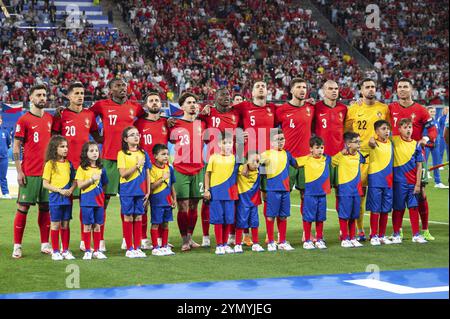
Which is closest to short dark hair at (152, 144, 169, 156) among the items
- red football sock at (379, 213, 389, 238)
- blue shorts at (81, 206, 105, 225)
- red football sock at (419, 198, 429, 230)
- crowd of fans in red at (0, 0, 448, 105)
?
blue shorts at (81, 206, 105, 225)

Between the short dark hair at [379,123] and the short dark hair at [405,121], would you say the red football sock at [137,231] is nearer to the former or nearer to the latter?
the short dark hair at [379,123]

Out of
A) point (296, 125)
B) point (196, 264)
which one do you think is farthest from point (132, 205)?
point (296, 125)

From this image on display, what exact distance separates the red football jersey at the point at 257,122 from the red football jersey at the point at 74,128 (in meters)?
1.84

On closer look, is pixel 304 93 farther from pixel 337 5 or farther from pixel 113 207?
pixel 337 5

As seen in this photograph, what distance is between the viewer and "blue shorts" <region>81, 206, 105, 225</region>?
9.08 metres

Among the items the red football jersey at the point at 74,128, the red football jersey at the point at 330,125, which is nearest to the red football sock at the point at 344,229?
the red football jersey at the point at 330,125

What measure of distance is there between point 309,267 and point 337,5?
29677mm

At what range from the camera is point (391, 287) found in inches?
300

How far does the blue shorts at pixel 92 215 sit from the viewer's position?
908cm

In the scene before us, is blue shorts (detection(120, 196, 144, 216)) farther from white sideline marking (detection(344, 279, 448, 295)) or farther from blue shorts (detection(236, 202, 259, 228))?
white sideline marking (detection(344, 279, 448, 295))

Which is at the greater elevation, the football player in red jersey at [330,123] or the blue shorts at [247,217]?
the football player in red jersey at [330,123]

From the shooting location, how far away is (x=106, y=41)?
96.2ft

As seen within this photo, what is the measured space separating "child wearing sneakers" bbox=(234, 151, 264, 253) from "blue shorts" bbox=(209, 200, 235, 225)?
15cm
